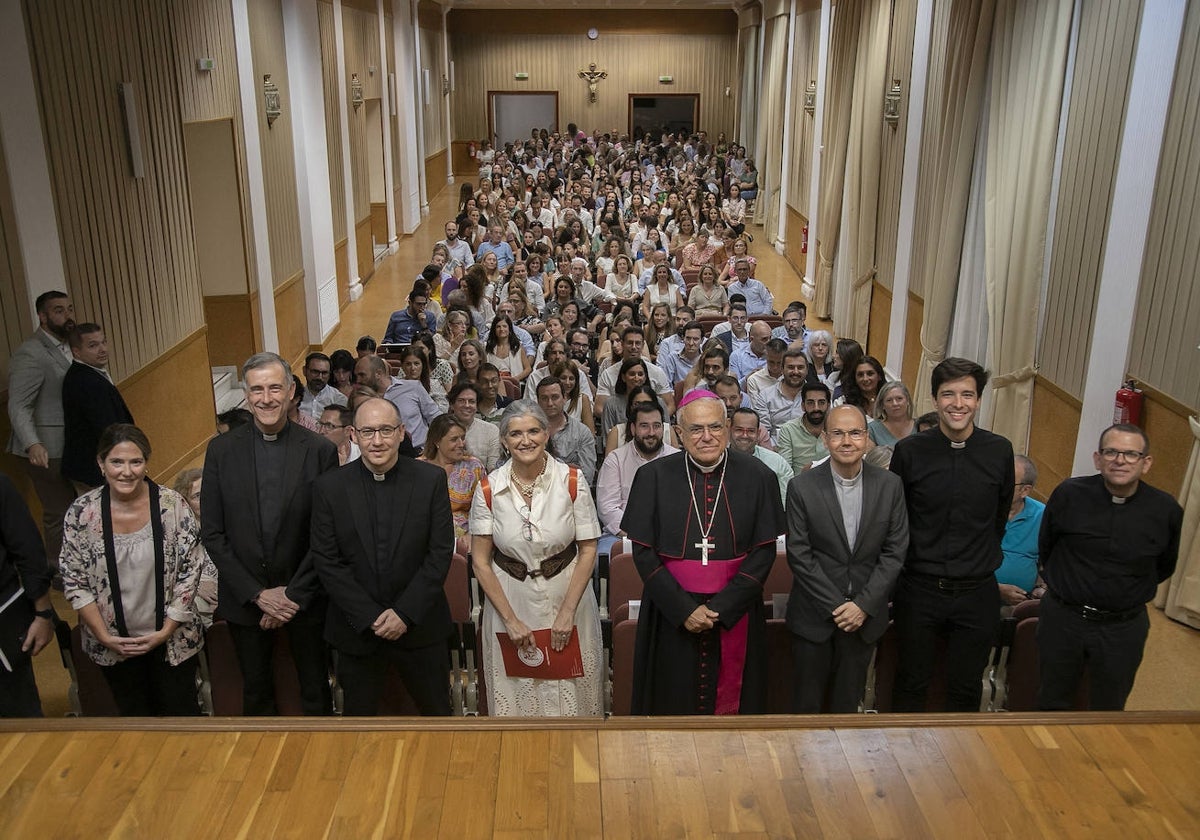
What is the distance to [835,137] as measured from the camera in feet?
40.6

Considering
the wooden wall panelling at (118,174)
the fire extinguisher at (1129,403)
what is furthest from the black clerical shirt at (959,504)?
the wooden wall panelling at (118,174)

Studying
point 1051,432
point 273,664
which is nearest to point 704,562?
point 273,664

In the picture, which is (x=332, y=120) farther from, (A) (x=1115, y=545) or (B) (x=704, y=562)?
(A) (x=1115, y=545)

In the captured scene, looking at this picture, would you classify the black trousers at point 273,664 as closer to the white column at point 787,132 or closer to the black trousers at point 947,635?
the black trousers at point 947,635

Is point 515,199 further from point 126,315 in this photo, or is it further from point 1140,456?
point 1140,456

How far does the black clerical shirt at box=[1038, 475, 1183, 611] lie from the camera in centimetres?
349

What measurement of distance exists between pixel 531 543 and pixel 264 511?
963 millimetres

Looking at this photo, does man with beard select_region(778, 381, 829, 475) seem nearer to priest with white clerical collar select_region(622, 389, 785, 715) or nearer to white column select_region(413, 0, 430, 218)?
priest with white clerical collar select_region(622, 389, 785, 715)

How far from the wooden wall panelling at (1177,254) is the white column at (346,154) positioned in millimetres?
10056

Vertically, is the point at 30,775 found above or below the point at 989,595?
below

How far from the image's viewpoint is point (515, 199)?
1634 centimetres

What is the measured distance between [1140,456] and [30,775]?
3.72 m

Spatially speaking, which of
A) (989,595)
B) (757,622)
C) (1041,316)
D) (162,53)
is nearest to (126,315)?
(162,53)

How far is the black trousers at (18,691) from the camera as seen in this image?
3.53 m
